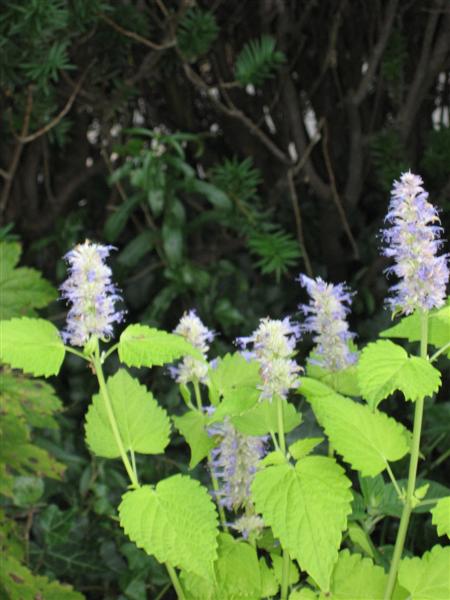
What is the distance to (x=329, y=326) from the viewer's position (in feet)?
3.30

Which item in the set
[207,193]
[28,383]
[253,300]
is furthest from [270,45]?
[28,383]

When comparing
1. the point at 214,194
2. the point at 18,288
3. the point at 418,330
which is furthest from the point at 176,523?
the point at 214,194

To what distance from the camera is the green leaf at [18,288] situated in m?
1.63

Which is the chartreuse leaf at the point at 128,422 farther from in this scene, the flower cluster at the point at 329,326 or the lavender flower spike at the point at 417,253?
the lavender flower spike at the point at 417,253

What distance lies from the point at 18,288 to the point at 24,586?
0.55m

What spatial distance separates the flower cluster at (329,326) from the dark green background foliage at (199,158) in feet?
2.40

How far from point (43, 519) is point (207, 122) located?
1024 mm

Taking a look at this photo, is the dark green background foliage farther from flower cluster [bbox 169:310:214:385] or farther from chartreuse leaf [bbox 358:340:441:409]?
chartreuse leaf [bbox 358:340:441:409]

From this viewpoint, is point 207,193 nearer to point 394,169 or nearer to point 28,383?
point 394,169

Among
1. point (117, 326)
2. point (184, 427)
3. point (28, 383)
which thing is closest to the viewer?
point (184, 427)

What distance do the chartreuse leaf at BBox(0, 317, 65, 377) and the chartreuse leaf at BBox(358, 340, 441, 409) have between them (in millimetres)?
291

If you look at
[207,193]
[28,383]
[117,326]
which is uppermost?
[207,193]

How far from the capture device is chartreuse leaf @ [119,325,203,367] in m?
0.88

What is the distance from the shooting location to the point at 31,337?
91 cm
